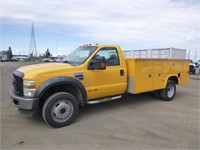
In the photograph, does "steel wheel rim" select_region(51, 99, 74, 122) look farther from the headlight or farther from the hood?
the hood

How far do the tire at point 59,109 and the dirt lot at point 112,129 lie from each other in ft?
0.58

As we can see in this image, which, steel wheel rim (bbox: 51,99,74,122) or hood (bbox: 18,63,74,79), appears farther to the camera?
steel wheel rim (bbox: 51,99,74,122)

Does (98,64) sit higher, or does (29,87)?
(98,64)

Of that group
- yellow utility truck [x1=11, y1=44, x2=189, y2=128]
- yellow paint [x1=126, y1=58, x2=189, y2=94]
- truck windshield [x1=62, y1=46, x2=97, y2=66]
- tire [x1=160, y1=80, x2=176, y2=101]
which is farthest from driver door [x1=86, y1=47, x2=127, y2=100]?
tire [x1=160, y1=80, x2=176, y2=101]

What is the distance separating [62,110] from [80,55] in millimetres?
1758

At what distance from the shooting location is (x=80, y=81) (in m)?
4.79

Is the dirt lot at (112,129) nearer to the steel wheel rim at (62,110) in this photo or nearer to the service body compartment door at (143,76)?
the steel wheel rim at (62,110)

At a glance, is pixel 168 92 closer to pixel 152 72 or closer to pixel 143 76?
pixel 152 72

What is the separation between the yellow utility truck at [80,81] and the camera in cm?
430

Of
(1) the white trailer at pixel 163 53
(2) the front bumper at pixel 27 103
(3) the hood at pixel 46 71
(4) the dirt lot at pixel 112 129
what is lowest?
(4) the dirt lot at pixel 112 129

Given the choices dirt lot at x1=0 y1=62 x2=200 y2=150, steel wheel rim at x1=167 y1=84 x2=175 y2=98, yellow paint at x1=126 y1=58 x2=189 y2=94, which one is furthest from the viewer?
steel wheel rim at x1=167 y1=84 x2=175 y2=98

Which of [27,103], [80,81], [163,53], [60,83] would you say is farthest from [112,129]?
[163,53]

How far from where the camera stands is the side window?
5401mm

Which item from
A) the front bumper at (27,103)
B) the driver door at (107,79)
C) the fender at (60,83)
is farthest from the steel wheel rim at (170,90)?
the front bumper at (27,103)
